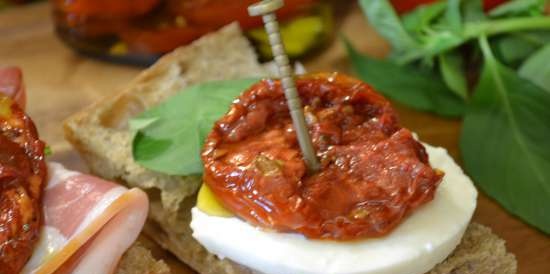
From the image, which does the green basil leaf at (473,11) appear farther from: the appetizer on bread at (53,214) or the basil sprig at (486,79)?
the appetizer on bread at (53,214)

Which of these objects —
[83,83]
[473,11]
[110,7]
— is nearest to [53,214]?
[110,7]

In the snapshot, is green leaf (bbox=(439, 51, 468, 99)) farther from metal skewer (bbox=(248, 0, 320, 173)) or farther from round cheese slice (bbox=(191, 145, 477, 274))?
metal skewer (bbox=(248, 0, 320, 173))

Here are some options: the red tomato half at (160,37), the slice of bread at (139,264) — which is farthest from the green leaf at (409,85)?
the slice of bread at (139,264)

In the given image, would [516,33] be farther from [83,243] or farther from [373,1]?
[83,243]

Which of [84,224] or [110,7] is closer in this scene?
[84,224]

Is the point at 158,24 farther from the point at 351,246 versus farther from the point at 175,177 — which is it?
the point at 351,246

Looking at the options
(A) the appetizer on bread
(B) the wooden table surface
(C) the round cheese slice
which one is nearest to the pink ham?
(A) the appetizer on bread
